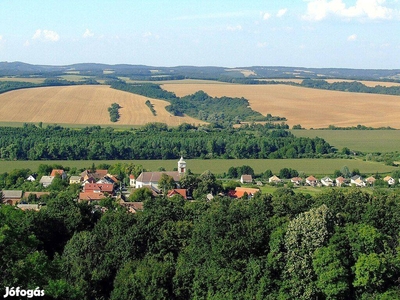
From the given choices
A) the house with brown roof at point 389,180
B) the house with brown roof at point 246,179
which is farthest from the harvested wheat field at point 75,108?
the house with brown roof at point 389,180

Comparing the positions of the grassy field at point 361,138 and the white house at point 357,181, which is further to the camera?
the grassy field at point 361,138

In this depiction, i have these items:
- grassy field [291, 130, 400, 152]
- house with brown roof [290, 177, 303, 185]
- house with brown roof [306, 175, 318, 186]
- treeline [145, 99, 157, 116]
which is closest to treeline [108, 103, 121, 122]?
treeline [145, 99, 157, 116]

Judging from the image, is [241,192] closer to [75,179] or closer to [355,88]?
[75,179]

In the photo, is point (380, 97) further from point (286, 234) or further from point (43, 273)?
point (43, 273)

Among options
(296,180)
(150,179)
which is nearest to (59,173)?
(150,179)

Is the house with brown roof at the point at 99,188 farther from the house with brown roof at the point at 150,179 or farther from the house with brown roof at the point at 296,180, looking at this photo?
the house with brown roof at the point at 296,180

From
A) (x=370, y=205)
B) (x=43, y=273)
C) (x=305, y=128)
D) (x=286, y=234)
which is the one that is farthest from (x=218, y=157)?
(x=43, y=273)
